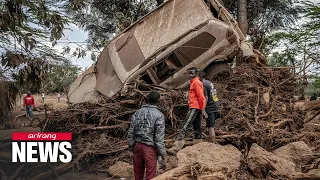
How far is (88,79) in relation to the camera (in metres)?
9.05

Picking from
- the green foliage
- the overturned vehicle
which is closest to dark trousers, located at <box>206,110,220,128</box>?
the overturned vehicle

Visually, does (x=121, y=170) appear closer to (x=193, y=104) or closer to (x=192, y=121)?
(x=192, y=121)

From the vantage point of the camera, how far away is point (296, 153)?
17.7 feet

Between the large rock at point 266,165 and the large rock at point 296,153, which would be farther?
the large rock at point 296,153

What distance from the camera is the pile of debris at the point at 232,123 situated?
17.8ft

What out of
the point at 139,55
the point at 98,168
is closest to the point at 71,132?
the point at 98,168

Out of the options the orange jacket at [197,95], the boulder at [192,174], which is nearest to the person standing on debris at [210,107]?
the orange jacket at [197,95]

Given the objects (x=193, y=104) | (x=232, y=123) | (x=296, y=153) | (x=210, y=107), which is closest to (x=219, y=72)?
(x=232, y=123)

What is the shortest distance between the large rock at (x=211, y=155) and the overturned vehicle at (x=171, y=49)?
2.63 metres

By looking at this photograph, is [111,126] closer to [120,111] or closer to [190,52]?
[120,111]

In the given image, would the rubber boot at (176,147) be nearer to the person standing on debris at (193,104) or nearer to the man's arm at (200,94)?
the person standing on debris at (193,104)

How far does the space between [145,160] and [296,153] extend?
2631 mm

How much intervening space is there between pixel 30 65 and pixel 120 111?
3314 mm

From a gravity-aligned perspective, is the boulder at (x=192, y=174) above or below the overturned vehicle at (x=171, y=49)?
below
